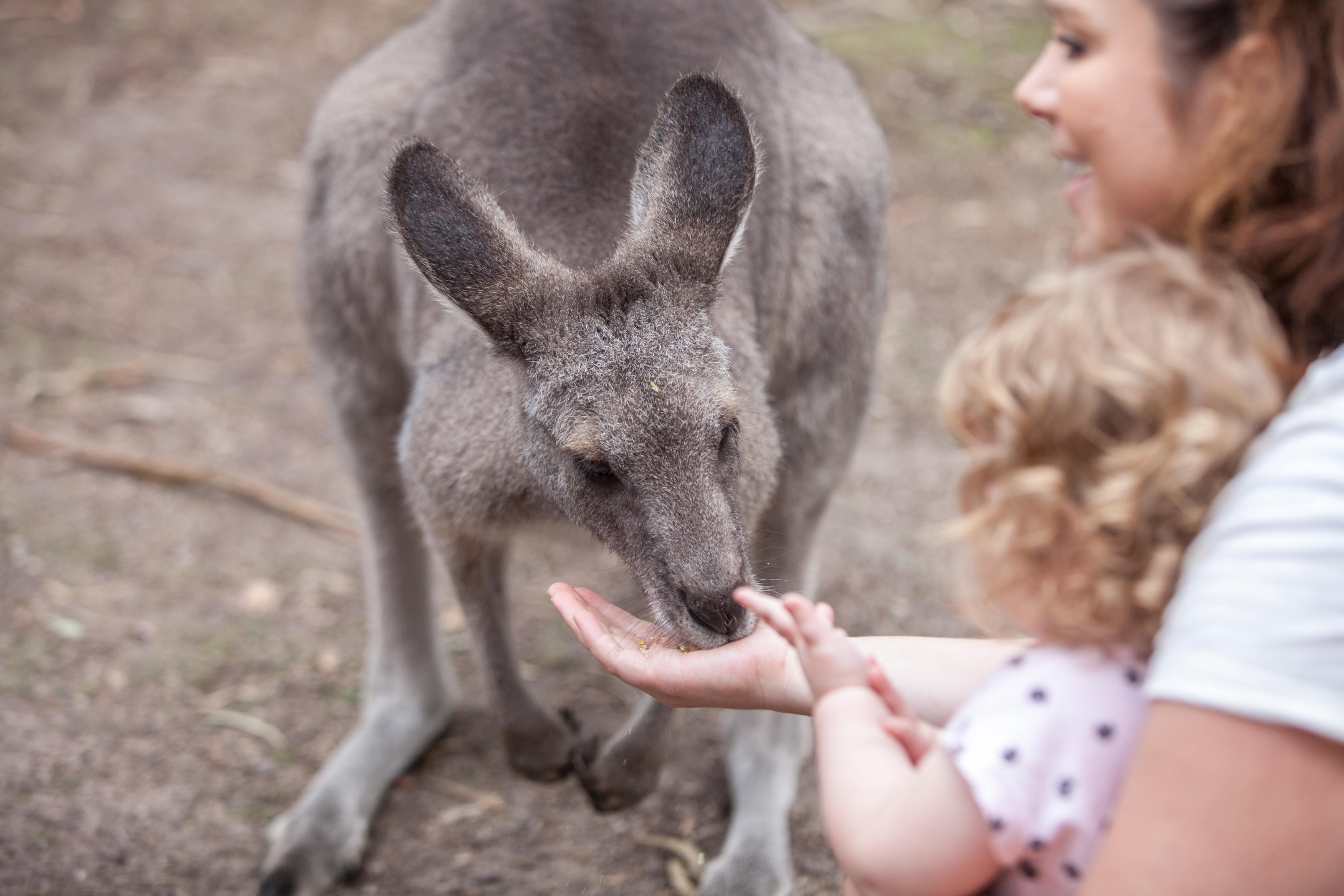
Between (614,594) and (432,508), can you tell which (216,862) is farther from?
(614,594)

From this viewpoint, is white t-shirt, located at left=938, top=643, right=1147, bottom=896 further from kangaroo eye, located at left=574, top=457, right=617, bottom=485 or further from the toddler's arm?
kangaroo eye, located at left=574, top=457, right=617, bottom=485

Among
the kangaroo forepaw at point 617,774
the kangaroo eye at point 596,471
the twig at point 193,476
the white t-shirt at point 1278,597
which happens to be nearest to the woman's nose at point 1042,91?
Answer: the white t-shirt at point 1278,597

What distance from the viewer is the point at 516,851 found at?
108 inches

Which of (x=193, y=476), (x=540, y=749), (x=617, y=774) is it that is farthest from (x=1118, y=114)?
(x=193, y=476)

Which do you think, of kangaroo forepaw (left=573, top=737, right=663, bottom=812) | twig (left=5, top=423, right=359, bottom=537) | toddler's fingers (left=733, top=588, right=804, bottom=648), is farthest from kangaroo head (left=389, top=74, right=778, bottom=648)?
twig (left=5, top=423, right=359, bottom=537)

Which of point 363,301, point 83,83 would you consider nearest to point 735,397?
point 363,301

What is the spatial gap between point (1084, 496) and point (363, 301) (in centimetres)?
209

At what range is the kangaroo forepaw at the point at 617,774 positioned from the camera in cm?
249

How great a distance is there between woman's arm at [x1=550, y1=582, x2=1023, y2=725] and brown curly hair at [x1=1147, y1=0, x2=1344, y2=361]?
66cm

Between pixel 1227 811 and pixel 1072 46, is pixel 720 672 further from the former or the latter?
pixel 1072 46

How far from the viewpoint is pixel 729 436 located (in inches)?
85.0

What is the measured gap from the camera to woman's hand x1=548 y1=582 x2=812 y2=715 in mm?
1859

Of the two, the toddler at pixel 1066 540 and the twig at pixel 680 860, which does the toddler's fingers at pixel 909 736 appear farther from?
the twig at pixel 680 860

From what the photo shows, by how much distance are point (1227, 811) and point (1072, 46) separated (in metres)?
0.94
